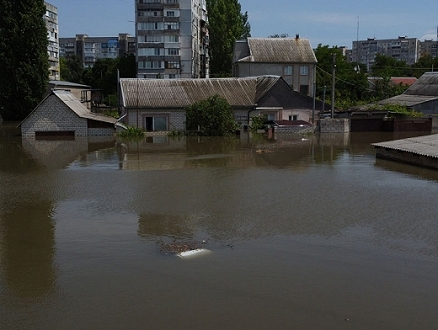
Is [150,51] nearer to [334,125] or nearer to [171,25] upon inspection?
[171,25]

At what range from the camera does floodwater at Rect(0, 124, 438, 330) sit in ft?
26.5

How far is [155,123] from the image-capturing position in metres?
36.3

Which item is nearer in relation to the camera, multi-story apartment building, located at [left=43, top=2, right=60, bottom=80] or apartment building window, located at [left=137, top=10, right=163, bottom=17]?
apartment building window, located at [left=137, top=10, right=163, bottom=17]

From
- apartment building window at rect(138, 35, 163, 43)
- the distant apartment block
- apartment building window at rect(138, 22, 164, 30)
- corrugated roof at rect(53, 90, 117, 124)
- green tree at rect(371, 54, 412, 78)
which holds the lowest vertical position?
corrugated roof at rect(53, 90, 117, 124)

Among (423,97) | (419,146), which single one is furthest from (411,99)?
(419,146)

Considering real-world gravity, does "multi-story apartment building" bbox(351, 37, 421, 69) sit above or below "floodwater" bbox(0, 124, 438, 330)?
above

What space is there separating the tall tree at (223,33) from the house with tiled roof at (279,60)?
311 inches

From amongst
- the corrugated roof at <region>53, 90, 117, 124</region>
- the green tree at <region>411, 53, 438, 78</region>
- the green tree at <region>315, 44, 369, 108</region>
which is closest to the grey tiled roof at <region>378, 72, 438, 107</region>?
the green tree at <region>315, 44, 369, 108</region>

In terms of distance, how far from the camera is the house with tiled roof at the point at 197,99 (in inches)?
1417

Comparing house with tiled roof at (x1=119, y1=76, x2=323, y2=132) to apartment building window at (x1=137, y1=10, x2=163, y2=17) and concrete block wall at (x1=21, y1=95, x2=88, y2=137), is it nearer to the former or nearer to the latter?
concrete block wall at (x1=21, y1=95, x2=88, y2=137)

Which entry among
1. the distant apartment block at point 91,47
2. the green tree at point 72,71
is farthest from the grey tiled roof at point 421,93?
the distant apartment block at point 91,47

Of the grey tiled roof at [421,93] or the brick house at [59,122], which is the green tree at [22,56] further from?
the grey tiled roof at [421,93]

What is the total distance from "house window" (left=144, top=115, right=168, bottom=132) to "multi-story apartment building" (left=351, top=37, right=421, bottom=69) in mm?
132699

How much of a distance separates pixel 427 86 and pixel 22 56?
33362 mm
